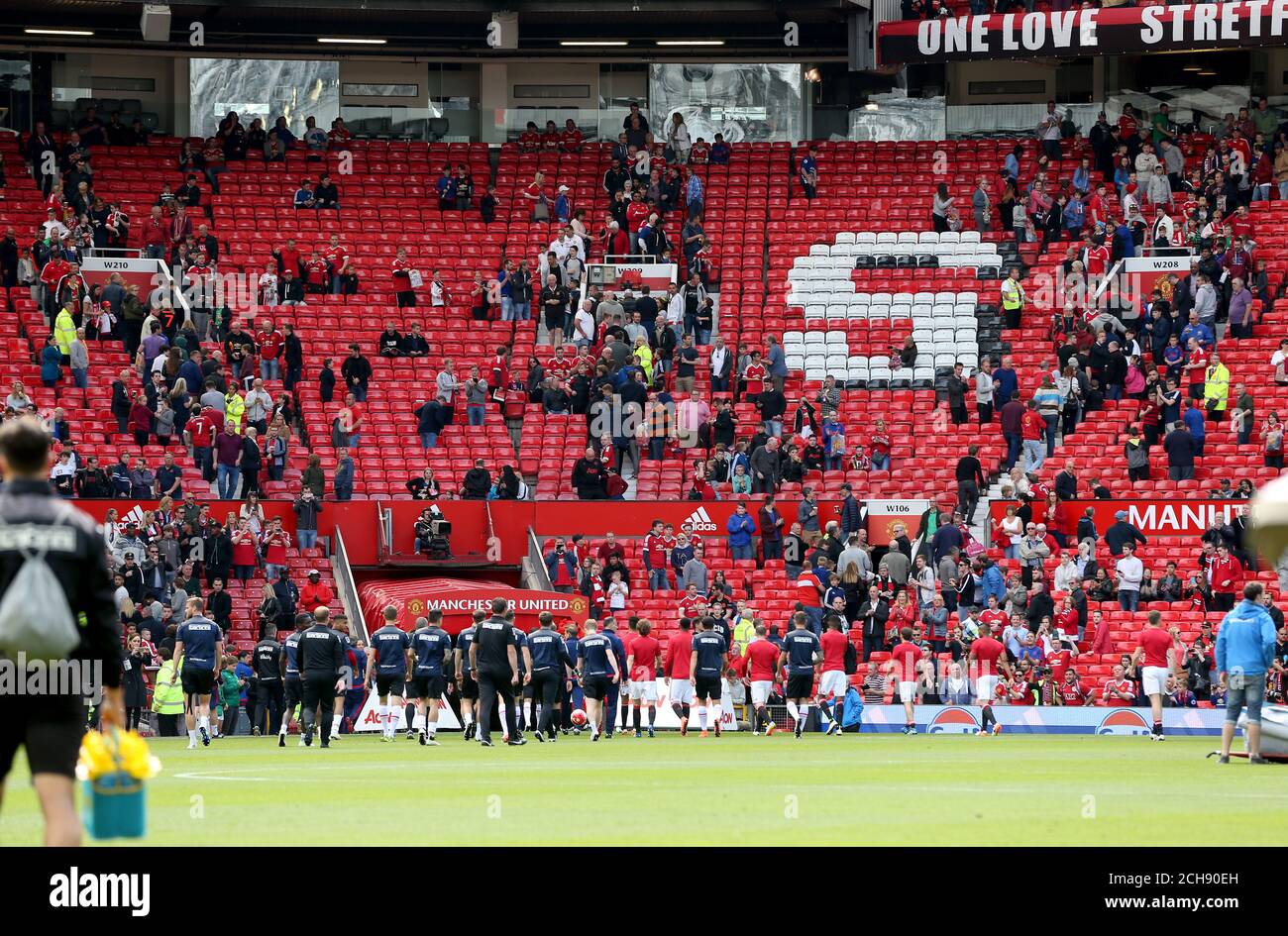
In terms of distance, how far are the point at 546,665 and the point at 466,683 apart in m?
2.56

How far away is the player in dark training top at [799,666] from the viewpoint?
2791 centimetres

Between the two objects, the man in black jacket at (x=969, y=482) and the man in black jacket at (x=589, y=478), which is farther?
the man in black jacket at (x=589, y=478)

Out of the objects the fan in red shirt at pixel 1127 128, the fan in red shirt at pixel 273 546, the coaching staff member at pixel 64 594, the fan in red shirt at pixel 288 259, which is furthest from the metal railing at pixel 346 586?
the coaching staff member at pixel 64 594

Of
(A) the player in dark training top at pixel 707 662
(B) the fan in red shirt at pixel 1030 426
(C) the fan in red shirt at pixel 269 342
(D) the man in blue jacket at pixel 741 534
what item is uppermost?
(C) the fan in red shirt at pixel 269 342

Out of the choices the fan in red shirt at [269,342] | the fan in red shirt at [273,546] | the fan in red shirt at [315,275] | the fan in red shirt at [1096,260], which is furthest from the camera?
the fan in red shirt at [315,275]

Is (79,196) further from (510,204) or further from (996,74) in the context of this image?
(996,74)

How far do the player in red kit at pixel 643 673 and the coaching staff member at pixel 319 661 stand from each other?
4.19 metres

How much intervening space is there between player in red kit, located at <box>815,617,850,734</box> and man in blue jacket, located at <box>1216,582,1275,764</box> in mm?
8332

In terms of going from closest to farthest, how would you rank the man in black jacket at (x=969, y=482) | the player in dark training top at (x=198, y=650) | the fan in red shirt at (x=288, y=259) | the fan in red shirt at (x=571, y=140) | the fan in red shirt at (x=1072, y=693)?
the player in dark training top at (x=198, y=650) → the fan in red shirt at (x=1072, y=693) → the man in black jacket at (x=969, y=482) → the fan in red shirt at (x=288, y=259) → the fan in red shirt at (x=571, y=140)

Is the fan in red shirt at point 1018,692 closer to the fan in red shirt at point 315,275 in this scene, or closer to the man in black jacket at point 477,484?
the man in black jacket at point 477,484

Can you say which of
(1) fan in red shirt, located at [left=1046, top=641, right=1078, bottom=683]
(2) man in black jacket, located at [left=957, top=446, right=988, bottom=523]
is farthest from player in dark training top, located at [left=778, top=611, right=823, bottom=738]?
(2) man in black jacket, located at [left=957, top=446, right=988, bottom=523]

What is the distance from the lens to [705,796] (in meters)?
16.8

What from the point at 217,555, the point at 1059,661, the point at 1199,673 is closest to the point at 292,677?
the point at 217,555

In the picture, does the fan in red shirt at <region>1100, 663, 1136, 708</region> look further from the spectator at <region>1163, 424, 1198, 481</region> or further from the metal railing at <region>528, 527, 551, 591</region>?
the metal railing at <region>528, 527, 551, 591</region>
